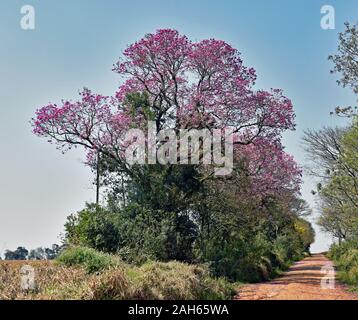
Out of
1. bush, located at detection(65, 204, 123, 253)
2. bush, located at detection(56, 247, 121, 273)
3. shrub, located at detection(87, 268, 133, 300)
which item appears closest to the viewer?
shrub, located at detection(87, 268, 133, 300)

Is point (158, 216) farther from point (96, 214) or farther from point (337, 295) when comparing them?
point (337, 295)

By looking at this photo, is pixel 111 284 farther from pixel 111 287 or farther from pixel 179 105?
pixel 179 105

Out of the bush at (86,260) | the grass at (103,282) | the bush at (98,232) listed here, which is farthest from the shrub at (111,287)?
the bush at (98,232)

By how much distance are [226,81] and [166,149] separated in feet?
9.20

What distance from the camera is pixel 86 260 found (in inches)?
441

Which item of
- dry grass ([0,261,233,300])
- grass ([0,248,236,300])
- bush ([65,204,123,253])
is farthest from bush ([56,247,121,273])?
bush ([65,204,123,253])

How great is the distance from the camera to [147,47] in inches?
627

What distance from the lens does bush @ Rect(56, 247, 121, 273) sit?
10.9 metres

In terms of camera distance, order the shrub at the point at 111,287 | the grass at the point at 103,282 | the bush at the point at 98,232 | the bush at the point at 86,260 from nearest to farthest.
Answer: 1. the shrub at the point at 111,287
2. the grass at the point at 103,282
3. the bush at the point at 86,260
4. the bush at the point at 98,232

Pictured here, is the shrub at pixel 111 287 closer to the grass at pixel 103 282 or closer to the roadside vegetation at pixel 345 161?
the grass at pixel 103 282

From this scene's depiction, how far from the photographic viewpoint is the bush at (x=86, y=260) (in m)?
10.9

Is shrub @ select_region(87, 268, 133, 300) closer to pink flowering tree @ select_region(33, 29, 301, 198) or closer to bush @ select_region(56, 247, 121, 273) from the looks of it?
bush @ select_region(56, 247, 121, 273)

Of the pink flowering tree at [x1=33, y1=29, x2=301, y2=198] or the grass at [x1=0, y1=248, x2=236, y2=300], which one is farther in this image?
the pink flowering tree at [x1=33, y1=29, x2=301, y2=198]

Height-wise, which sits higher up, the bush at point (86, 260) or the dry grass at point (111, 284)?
the bush at point (86, 260)
